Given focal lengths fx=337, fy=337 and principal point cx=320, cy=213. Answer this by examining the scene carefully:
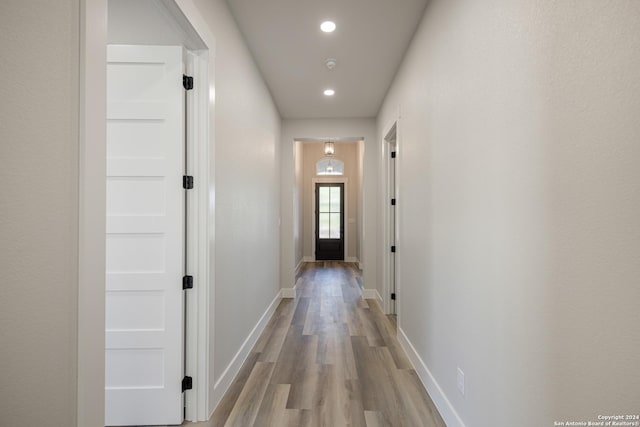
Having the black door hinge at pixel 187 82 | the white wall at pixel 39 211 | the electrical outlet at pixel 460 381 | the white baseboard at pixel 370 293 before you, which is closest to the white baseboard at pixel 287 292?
the white baseboard at pixel 370 293

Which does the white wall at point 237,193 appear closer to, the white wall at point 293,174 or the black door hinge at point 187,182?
the black door hinge at point 187,182

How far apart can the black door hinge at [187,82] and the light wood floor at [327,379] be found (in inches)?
78.7

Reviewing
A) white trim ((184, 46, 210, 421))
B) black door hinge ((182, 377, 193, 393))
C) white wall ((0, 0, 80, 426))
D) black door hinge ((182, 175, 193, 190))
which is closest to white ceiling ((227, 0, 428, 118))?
white trim ((184, 46, 210, 421))

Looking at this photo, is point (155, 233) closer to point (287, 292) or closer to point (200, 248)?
point (200, 248)

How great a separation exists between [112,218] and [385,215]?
10.7 ft

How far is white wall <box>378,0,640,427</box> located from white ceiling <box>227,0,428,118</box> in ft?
2.08

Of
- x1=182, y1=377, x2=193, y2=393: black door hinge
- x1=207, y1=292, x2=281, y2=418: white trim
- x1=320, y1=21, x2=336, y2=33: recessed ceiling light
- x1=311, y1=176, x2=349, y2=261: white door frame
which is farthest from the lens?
x1=311, y1=176, x2=349, y2=261: white door frame

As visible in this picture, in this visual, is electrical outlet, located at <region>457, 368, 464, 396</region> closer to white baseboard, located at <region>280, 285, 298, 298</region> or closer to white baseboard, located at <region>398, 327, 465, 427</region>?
white baseboard, located at <region>398, 327, 465, 427</region>

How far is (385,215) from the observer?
176 inches

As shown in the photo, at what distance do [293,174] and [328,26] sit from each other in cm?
276

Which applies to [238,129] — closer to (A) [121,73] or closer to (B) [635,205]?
(A) [121,73]

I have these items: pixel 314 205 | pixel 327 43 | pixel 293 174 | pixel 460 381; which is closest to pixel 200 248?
pixel 460 381

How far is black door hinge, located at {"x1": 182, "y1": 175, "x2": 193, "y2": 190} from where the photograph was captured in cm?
201

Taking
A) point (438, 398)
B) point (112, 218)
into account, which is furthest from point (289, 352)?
point (112, 218)
